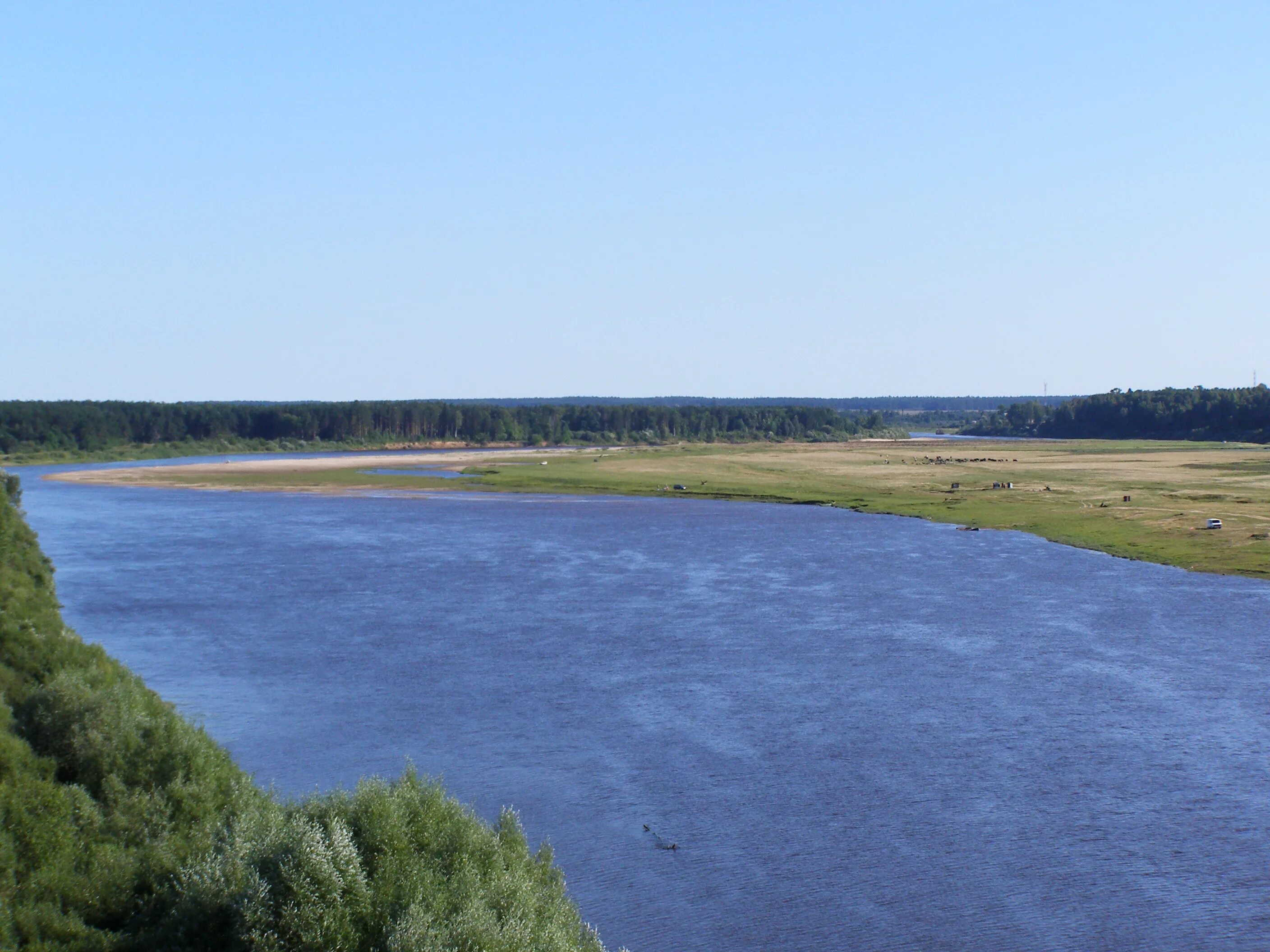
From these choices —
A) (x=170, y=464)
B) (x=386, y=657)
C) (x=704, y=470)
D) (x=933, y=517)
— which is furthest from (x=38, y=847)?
(x=170, y=464)

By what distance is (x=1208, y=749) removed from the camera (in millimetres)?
24234

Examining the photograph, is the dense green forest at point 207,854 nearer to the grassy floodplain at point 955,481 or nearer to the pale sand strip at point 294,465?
the grassy floodplain at point 955,481

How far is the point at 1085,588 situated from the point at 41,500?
6574 cm

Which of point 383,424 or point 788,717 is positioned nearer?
point 788,717

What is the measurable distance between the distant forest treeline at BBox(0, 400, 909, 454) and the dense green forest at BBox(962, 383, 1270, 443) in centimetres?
3291

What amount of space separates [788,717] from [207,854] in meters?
15.3

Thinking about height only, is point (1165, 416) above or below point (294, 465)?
above

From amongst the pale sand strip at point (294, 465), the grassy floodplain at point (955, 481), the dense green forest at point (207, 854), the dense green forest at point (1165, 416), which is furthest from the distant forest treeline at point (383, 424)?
the dense green forest at point (207, 854)

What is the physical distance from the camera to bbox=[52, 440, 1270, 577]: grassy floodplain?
56.0 meters

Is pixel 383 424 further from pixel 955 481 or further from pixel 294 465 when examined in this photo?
pixel 955 481

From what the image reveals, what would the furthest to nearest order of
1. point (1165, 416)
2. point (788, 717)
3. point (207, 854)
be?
point (1165, 416)
point (788, 717)
point (207, 854)

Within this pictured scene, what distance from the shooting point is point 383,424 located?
548 feet

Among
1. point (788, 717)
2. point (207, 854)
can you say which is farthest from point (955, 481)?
point (207, 854)

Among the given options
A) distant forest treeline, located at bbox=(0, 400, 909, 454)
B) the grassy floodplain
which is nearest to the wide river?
the grassy floodplain
